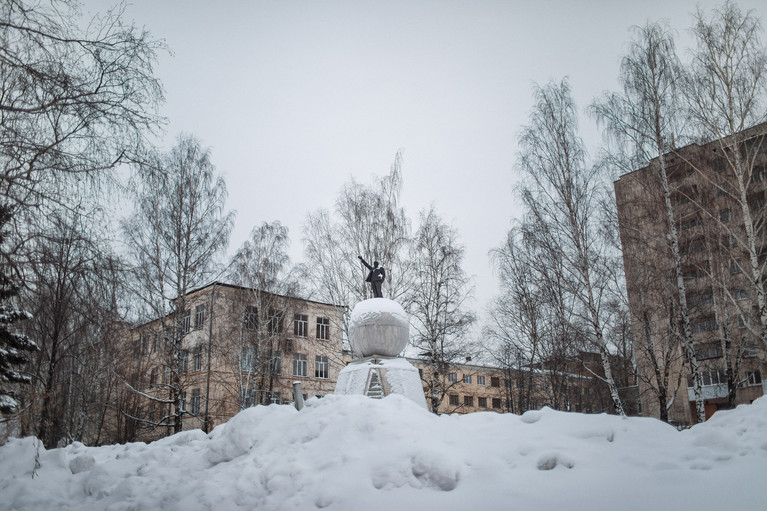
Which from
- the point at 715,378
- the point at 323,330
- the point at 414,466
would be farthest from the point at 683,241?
the point at 323,330

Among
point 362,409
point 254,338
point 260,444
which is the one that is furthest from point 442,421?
point 254,338

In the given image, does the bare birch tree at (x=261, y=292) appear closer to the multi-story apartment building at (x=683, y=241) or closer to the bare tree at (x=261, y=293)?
the bare tree at (x=261, y=293)

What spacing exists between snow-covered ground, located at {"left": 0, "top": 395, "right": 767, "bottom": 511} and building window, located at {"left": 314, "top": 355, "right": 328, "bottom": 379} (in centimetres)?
2762

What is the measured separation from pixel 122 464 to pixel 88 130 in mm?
4412

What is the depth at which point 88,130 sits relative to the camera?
550 centimetres

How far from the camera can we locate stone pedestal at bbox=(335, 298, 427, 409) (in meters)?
10.2

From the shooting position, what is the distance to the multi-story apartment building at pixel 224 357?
19281 millimetres

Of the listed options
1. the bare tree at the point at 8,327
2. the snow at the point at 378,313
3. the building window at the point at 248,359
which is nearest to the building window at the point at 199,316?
the building window at the point at 248,359

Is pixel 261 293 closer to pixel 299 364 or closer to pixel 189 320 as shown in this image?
pixel 189 320

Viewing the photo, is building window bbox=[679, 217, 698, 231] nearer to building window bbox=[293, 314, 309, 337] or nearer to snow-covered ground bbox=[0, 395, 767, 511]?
snow-covered ground bbox=[0, 395, 767, 511]

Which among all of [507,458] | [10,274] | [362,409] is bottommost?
[507,458]

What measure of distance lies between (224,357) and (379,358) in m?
13.6

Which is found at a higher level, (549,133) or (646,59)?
(646,59)

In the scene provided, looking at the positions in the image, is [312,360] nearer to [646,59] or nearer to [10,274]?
[646,59]
